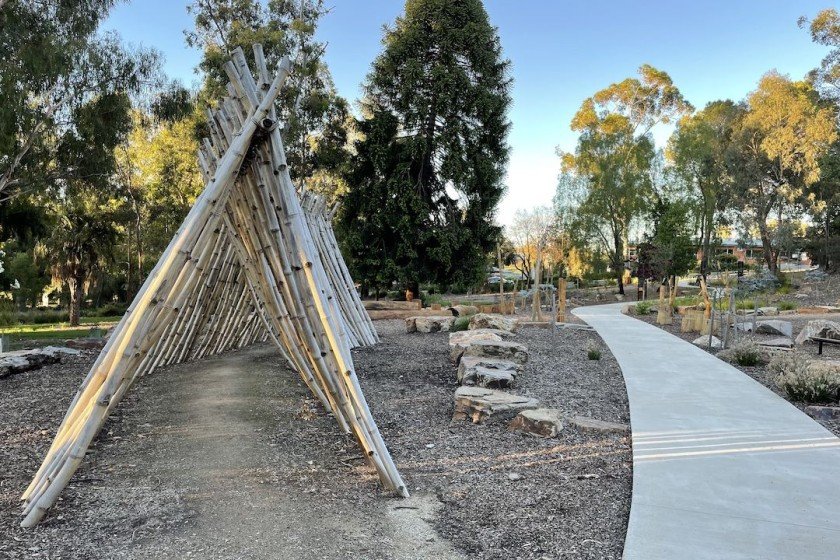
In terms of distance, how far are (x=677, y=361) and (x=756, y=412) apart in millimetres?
2731

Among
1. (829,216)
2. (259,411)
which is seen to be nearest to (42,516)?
(259,411)

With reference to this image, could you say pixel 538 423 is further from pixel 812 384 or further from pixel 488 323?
pixel 488 323

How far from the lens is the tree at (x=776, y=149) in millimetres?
23875

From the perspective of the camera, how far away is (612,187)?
82.6ft

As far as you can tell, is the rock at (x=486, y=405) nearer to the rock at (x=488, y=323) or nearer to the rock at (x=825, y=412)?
the rock at (x=825, y=412)

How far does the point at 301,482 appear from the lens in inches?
139

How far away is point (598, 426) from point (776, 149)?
2537 centimetres

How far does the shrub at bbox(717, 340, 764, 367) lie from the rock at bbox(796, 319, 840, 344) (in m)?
2.37

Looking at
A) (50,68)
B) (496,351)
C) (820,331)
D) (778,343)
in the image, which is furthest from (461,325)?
(50,68)

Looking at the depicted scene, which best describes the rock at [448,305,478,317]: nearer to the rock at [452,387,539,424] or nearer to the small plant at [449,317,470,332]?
the small plant at [449,317,470,332]

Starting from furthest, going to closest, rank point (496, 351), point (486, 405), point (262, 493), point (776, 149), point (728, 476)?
point (776, 149), point (496, 351), point (486, 405), point (728, 476), point (262, 493)

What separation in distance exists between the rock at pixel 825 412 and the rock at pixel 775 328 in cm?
628

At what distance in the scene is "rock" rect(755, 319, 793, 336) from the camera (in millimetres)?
10934

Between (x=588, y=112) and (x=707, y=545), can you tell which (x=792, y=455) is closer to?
(x=707, y=545)
